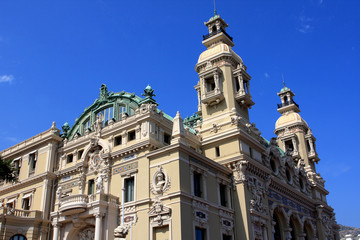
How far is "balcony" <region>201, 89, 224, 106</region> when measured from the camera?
41.7 metres

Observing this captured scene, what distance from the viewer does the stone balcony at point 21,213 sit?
37.2 metres

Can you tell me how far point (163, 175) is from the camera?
32.6 meters

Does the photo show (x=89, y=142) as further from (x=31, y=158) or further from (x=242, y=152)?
(x=242, y=152)

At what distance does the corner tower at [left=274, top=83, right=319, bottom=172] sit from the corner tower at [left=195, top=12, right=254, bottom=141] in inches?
688

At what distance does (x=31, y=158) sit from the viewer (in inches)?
1769

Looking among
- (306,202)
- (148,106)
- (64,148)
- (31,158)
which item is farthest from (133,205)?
(306,202)

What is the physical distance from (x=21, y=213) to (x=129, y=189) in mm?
12757

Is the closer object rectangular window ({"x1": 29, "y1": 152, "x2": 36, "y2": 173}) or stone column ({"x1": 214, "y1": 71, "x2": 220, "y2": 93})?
stone column ({"x1": 214, "y1": 71, "x2": 220, "y2": 93})

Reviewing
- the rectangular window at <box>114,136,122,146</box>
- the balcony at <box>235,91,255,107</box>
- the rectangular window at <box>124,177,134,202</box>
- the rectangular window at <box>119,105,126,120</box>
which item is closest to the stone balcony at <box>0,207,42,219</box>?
the rectangular window at <box>114,136,122,146</box>

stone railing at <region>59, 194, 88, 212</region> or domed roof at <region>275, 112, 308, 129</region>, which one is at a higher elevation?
domed roof at <region>275, 112, 308, 129</region>

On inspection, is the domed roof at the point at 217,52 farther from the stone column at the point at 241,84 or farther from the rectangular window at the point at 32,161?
the rectangular window at the point at 32,161

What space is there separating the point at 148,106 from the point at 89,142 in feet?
26.2

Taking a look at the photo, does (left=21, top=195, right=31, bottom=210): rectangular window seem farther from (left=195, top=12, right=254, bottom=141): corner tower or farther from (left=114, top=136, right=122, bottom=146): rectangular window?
(left=195, top=12, right=254, bottom=141): corner tower

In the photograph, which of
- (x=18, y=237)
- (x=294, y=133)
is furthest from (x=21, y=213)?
(x=294, y=133)
